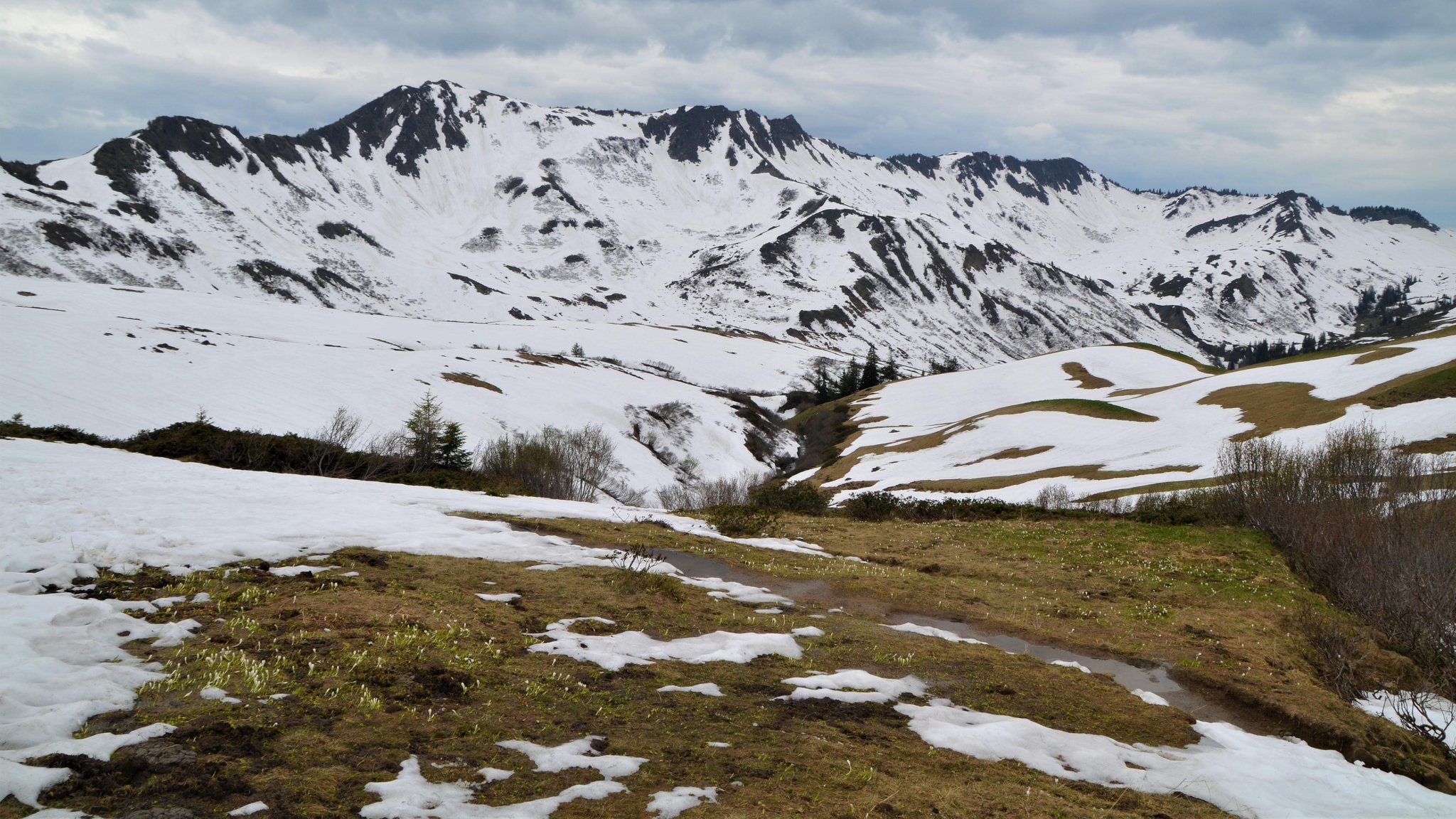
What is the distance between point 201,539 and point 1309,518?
106ft

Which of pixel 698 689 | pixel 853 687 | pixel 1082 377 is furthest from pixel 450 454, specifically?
pixel 1082 377

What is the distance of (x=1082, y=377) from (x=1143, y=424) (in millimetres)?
32875

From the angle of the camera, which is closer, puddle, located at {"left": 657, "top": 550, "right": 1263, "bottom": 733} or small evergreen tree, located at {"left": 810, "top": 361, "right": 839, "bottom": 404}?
puddle, located at {"left": 657, "top": 550, "right": 1263, "bottom": 733}

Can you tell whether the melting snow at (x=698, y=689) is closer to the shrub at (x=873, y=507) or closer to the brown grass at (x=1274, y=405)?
the shrub at (x=873, y=507)

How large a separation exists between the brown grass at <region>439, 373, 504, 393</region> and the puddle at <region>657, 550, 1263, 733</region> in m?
65.6

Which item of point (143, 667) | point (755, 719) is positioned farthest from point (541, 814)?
point (143, 667)

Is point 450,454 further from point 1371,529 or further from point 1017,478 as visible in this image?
point 1371,529

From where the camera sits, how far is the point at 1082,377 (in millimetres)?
91125

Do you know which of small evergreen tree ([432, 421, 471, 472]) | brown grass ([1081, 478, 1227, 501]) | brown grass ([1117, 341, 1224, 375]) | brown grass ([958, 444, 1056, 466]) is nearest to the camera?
brown grass ([1081, 478, 1227, 501])

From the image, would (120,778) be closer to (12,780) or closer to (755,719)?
(12,780)

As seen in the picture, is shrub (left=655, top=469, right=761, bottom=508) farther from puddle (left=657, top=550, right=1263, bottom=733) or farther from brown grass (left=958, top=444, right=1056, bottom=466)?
puddle (left=657, top=550, right=1263, bottom=733)

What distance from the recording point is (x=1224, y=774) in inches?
423

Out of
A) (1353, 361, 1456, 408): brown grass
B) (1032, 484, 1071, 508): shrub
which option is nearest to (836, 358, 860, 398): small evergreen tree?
(1353, 361, 1456, 408): brown grass

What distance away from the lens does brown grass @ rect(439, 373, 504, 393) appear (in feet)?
268
